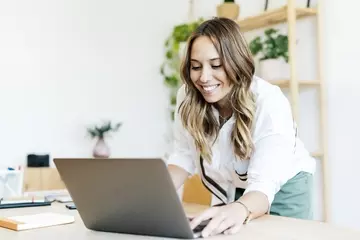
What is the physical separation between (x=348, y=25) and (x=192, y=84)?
1.38 meters

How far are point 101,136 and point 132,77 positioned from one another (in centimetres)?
52

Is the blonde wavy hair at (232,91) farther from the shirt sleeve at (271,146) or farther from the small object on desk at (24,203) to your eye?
the small object on desk at (24,203)

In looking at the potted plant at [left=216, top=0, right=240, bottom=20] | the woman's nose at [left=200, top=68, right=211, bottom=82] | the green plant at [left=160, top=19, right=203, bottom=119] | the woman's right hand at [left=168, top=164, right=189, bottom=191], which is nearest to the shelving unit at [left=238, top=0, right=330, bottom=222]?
the potted plant at [left=216, top=0, right=240, bottom=20]

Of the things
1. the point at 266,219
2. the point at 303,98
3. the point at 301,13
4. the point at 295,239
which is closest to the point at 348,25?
the point at 301,13

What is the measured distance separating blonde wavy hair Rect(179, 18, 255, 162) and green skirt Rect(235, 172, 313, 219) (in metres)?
0.19

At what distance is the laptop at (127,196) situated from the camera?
99 cm

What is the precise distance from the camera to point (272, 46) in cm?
278

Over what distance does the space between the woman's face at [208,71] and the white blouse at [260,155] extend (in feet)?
0.31

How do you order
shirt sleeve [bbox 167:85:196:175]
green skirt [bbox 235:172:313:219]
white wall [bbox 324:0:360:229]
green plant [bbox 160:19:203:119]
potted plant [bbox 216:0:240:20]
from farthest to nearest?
green plant [bbox 160:19:203:119]
potted plant [bbox 216:0:240:20]
white wall [bbox 324:0:360:229]
shirt sleeve [bbox 167:85:196:175]
green skirt [bbox 235:172:313:219]

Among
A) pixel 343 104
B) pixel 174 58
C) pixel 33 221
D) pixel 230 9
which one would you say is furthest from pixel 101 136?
pixel 33 221

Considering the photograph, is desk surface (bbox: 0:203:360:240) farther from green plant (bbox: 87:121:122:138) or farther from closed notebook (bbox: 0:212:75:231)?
green plant (bbox: 87:121:122:138)

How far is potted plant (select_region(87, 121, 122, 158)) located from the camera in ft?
10.8

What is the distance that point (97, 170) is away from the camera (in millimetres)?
1080

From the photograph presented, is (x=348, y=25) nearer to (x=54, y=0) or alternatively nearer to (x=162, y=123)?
(x=162, y=123)
